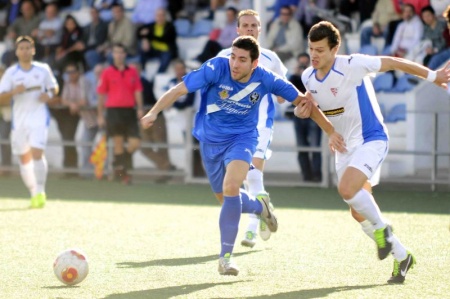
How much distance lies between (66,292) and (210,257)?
202 centimetres

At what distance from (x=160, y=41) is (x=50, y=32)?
7.90ft

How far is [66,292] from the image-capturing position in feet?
23.1

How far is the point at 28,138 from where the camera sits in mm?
13516

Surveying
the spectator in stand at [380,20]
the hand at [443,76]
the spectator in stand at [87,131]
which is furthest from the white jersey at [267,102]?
the spectator in stand at [87,131]

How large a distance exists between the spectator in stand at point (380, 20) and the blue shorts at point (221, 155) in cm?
904

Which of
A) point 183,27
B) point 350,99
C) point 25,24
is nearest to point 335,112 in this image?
point 350,99

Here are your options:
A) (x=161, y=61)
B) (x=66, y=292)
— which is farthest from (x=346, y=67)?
(x=161, y=61)

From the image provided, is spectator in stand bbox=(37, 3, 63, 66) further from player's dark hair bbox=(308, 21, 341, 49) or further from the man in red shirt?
player's dark hair bbox=(308, 21, 341, 49)

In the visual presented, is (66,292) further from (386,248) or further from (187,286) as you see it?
(386,248)

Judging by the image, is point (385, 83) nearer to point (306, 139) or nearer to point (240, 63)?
point (306, 139)

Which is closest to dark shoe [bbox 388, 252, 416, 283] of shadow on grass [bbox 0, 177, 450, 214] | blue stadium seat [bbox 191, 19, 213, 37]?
shadow on grass [bbox 0, 177, 450, 214]

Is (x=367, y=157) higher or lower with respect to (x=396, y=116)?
higher

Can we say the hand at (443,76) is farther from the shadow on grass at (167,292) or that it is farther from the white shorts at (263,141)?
the white shorts at (263,141)

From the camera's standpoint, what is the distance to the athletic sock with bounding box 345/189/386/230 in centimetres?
763
